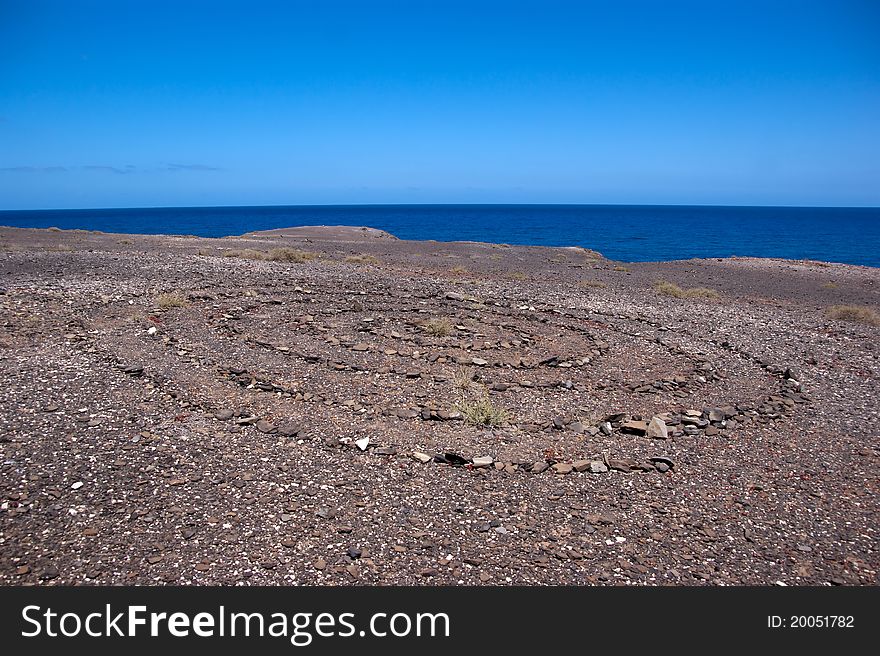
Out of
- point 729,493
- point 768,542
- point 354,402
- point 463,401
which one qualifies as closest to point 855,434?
point 729,493

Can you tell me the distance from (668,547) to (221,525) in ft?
14.4

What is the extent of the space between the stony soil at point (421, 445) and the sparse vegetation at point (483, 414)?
0.36ft

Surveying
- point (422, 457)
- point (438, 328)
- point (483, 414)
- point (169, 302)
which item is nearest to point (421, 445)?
point (422, 457)

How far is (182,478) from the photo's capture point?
5.99 m

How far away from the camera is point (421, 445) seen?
281 inches

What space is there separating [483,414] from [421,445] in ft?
4.28

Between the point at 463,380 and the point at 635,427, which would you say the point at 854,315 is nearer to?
the point at 635,427

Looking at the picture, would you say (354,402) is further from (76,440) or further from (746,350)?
(746,350)

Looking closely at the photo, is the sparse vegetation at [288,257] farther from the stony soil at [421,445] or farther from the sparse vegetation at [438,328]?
the sparse vegetation at [438,328]

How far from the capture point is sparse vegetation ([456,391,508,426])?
312 inches

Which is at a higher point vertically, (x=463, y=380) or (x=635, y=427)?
(x=463, y=380)

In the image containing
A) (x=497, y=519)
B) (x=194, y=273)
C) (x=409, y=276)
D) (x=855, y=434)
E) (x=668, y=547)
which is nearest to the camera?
(x=668, y=547)

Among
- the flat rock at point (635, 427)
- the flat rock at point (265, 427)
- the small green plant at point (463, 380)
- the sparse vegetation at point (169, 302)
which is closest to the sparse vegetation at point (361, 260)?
the sparse vegetation at point (169, 302)

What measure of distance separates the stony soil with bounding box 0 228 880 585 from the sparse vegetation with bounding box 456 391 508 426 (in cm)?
11
